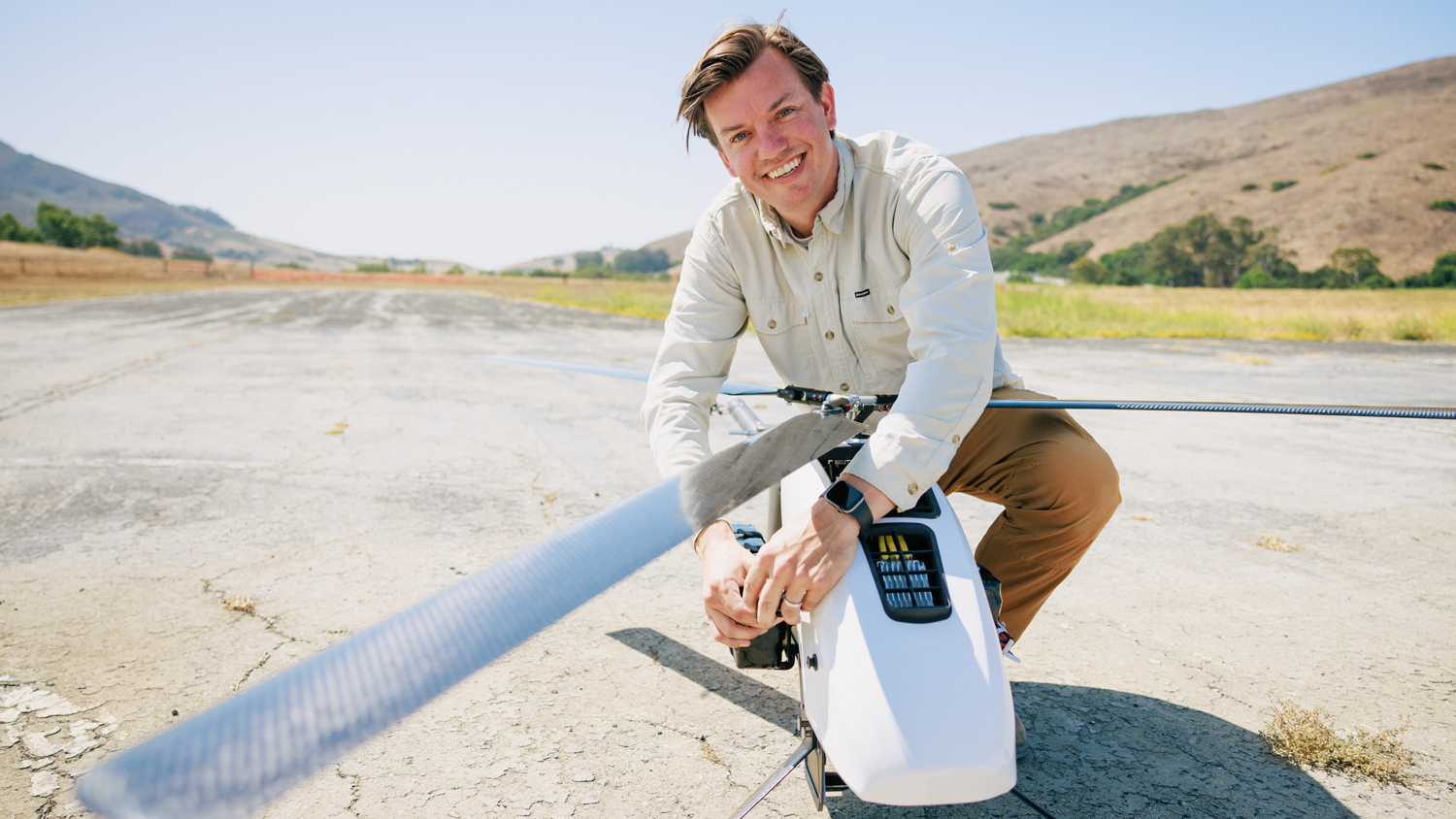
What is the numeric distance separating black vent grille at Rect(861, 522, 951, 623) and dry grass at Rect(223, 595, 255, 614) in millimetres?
2605

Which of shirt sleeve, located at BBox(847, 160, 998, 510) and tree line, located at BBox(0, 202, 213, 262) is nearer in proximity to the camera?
shirt sleeve, located at BBox(847, 160, 998, 510)

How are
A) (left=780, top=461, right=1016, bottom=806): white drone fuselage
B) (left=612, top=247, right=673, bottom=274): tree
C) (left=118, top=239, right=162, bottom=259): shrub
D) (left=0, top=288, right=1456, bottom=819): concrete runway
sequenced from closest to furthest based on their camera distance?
(left=780, top=461, right=1016, bottom=806): white drone fuselage, (left=0, top=288, right=1456, bottom=819): concrete runway, (left=118, top=239, right=162, bottom=259): shrub, (left=612, top=247, right=673, bottom=274): tree

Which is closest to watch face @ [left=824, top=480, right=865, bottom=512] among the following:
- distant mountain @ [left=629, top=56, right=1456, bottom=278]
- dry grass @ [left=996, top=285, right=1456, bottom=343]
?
dry grass @ [left=996, top=285, right=1456, bottom=343]

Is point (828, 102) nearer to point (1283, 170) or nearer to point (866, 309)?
point (866, 309)

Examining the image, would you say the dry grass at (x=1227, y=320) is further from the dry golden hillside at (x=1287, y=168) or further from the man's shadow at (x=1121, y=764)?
the dry golden hillside at (x=1287, y=168)

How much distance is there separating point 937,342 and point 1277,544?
321 centimetres

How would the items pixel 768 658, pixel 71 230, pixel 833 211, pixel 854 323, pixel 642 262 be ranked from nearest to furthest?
pixel 768 658, pixel 833 211, pixel 854 323, pixel 71 230, pixel 642 262

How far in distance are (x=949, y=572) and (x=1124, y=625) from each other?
6.01 ft

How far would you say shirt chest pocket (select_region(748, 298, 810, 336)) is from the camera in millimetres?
2334

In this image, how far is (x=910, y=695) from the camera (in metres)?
1.33

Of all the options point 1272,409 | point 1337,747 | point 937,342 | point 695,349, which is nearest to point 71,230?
point 695,349

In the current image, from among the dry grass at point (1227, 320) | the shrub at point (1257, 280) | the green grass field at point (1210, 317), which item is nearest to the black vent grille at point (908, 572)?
the dry grass at point (1227, 320)

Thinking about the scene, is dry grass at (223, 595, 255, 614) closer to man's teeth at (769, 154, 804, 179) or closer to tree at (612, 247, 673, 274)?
man's teeth at (769, 154, 804, 179)

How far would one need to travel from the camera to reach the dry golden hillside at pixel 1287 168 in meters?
75.2
